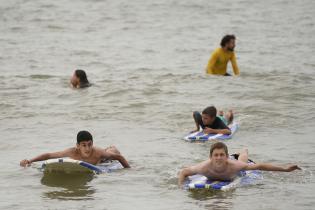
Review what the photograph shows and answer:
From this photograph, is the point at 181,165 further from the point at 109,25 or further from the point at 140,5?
the point at 140,5

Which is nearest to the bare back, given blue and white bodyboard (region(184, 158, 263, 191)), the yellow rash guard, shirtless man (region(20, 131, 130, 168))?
blue and white bodyboard (region(184, 158, 263, 191))

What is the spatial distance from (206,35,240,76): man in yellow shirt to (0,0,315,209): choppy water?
450 mm

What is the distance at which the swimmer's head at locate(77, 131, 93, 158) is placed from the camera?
11.8m

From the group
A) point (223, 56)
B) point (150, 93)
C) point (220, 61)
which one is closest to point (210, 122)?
point (223, 56)

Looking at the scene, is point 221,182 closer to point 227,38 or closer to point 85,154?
point 85,154

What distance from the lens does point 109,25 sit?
3225 centimetres

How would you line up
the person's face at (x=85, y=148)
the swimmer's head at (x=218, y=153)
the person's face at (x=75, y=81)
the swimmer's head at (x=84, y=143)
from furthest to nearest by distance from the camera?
the person's face at (x=75, y=81) < the person's face at (x=85, y=148) < the swimmer's head at (x=84, y=143) < the swimmer's head at (x=218, y=153)

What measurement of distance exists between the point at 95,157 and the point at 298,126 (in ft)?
18.6

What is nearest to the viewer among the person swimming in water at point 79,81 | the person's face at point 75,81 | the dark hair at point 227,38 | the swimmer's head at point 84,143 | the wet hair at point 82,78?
the swimmer's head at point 84,143

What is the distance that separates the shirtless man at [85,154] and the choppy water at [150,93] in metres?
0.35

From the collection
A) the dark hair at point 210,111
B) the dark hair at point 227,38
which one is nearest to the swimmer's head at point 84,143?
the dark hair at point 210,111

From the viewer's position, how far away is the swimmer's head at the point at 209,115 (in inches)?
579

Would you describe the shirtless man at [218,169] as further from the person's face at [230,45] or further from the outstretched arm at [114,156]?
the person's face at [230,45]

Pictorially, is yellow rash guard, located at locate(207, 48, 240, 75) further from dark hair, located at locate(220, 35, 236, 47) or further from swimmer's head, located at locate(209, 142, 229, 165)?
swimmer's head, located at locate(209, 142, 229, 165)
